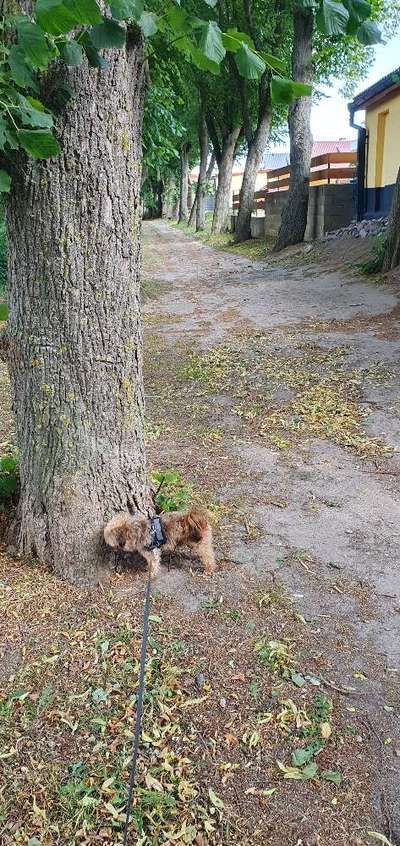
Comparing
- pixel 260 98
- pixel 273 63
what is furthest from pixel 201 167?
pixel 273 63

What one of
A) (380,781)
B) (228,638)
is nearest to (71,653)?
(228,638)

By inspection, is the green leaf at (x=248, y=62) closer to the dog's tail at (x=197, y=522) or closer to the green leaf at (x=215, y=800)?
the dog's tail at (x=197, y=522)

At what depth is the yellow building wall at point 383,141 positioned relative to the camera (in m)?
15.3

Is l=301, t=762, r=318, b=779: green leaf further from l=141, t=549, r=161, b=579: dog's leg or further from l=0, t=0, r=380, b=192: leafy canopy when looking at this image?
l=0, t=0, r=380, b=192: leafy canopy

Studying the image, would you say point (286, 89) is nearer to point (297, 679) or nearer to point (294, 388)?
point (297, 679)

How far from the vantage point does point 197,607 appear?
8.52 feet

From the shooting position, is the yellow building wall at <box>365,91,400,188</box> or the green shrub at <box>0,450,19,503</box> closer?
the green shrub at <box>0,450,19,503</box>

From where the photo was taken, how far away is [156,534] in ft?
8.87

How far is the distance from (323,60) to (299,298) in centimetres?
1466

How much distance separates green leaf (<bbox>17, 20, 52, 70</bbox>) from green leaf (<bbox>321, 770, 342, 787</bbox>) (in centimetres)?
205

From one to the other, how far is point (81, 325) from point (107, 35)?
108 cm

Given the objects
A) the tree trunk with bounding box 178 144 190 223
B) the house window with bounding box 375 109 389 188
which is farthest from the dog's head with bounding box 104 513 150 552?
the tree trunk with bounding box 178 144 190 223

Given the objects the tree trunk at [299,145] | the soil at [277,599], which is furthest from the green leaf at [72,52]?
the tree trunk at [299,145]

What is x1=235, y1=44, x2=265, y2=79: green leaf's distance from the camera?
5.32 feet
